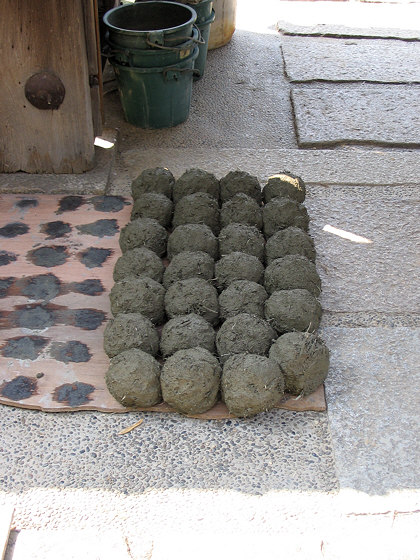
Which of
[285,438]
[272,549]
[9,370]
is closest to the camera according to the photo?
[272,549]

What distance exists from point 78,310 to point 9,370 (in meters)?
0.51

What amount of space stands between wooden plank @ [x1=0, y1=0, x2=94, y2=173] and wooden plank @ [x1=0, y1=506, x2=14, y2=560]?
8.67 ft

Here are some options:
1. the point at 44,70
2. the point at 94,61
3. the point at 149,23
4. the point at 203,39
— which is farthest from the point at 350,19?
the point at 44,70

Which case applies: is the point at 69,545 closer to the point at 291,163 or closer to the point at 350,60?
the point at 291,163

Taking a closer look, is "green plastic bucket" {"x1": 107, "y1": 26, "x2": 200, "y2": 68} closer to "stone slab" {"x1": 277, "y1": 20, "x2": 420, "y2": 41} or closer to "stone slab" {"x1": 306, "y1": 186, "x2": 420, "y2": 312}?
"stone slab" {"x1": 306, "y1": 186, "x2": 420, "y2": 312}

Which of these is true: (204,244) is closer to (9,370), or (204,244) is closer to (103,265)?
(103,265)

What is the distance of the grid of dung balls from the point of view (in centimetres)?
273

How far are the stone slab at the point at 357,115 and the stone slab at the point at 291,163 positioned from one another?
0.74ft

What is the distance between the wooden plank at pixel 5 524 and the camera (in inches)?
87.8

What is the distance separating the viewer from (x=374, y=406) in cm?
282

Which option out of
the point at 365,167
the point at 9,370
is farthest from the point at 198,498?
the point at 365,167

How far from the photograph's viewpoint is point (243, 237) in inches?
137

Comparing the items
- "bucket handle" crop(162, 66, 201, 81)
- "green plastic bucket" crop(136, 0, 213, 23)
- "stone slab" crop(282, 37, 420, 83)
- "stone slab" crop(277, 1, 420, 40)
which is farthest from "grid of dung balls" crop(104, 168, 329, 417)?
"stone slab" crop(277, 1, 420, 40)

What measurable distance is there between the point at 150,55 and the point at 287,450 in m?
3.14
